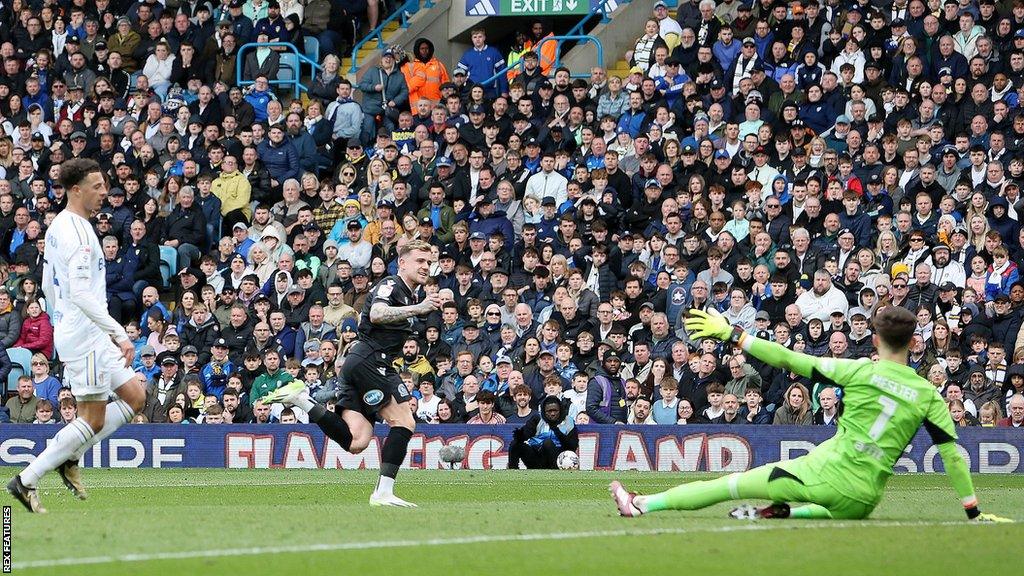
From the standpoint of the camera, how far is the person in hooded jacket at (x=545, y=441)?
19359mm

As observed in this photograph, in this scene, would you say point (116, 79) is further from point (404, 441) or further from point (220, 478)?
point (404, 441)

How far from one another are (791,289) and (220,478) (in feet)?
25.7

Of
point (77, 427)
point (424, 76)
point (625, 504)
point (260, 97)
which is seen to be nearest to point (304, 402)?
point (77, 427)

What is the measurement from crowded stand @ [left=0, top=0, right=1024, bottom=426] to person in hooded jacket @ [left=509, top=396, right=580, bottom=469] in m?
0.42

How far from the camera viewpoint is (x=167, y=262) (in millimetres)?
24891

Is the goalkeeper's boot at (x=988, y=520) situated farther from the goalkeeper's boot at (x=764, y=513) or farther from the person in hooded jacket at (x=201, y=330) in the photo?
the person in hooded jacket at (x=201, y=330)

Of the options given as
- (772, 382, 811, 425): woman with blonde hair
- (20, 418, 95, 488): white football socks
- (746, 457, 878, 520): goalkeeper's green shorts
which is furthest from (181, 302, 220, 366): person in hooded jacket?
(746, 457, 878, 520): goalkeeper's green shorts

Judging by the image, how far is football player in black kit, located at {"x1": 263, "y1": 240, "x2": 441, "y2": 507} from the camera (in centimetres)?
1155

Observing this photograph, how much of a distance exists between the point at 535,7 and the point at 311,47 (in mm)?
4264

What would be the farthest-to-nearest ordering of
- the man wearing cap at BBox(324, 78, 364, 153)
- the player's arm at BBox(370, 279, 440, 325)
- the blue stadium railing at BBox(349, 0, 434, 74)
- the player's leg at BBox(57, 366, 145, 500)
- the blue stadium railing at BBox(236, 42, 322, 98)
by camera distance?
the blue stadium railing at BBox(349, 0, 434, 74), the blue stadium railing at BBox(236, 42, 322, 98), the man wearing cap at BBox(324, 78, 364, 153), the player's arm at BBox(370, 279, 440, 325), the player's leg at BBox(57, 366, 145, 500)

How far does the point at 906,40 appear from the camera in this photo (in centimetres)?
2252

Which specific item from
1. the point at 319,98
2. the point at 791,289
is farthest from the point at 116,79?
the point at 791,289

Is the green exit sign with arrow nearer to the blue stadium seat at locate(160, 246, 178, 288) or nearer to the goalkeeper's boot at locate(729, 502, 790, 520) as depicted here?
the blue stadium seat at locate(160, 246, 178, 288)

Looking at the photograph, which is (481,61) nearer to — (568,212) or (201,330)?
(568,212)
